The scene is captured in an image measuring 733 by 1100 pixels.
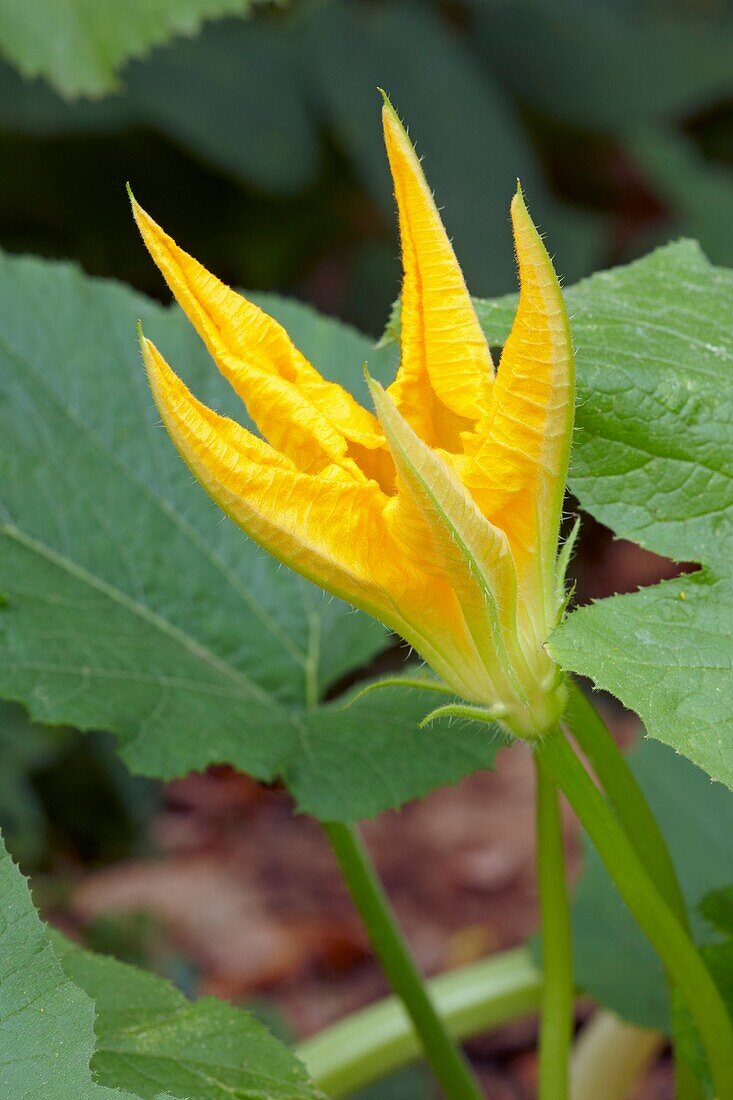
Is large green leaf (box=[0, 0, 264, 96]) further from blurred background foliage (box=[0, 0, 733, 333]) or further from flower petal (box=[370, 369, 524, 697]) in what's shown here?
flower petal (box=[370, 369, 524, 697])

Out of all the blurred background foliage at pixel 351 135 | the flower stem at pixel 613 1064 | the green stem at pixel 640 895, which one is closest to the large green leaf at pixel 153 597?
the green stem at pixel 640 895

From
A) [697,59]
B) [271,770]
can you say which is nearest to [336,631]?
[271,770]

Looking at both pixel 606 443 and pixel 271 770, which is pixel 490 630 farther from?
pixel 271 770

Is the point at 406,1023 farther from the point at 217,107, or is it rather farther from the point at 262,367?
the point at 217,107

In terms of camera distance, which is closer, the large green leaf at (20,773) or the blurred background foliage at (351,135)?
the large green leaf at (20,773)

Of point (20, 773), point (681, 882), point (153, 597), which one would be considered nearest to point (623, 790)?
point (153, 597)

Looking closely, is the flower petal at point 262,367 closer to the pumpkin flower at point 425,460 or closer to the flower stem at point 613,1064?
the pumpkin flower at point 425,460
